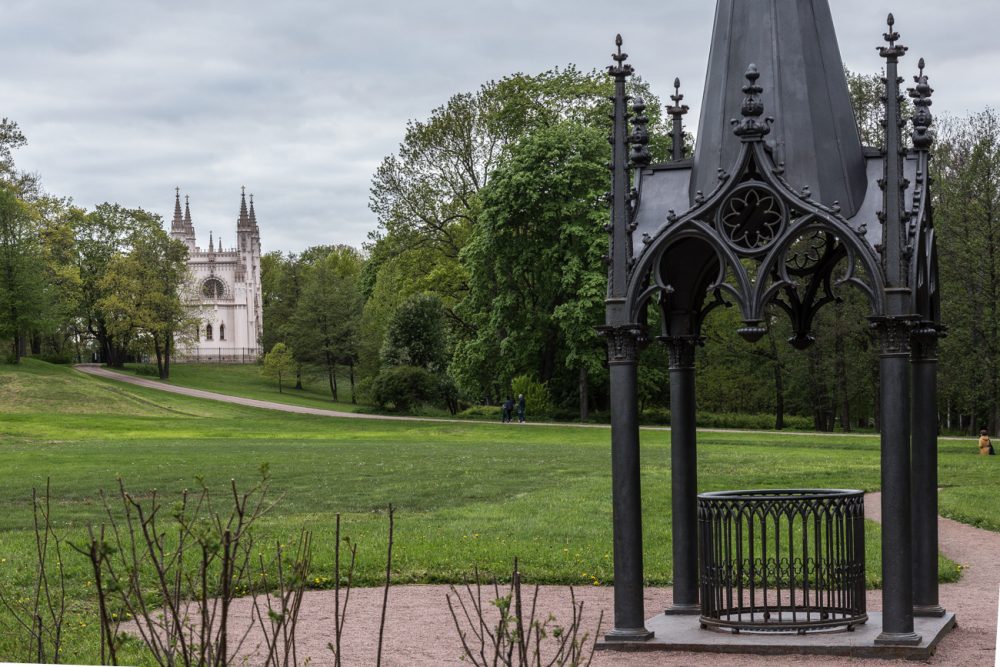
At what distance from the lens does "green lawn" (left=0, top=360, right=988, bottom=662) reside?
14.5m

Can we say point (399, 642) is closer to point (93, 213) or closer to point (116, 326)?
point (116, 326)

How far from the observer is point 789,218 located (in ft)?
31.0

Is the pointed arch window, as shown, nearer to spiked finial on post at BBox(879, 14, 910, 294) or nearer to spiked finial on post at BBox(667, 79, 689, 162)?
spiked finial on post at BBox(667, 79, 689, 162)

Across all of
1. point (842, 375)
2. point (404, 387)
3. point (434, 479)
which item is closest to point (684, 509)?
point (434, 479)

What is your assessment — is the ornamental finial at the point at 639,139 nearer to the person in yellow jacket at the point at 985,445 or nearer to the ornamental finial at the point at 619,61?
the ornamental finial at the point at 619,61

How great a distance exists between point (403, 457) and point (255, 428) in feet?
67.7

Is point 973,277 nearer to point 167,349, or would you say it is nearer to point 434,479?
point 434,479

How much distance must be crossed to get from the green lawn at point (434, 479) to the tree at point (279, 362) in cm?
3642

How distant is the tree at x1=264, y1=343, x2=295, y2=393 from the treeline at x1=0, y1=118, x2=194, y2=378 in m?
6.63

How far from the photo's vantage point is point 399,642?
9.85m

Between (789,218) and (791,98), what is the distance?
3.52 ft

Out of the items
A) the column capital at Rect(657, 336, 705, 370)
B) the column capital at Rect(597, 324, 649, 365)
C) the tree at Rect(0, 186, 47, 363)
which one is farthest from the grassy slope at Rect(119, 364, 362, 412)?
the column capital at Rect(597, 324, 649, 365)

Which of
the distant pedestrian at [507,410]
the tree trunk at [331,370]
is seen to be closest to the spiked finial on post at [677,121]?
the distant pedestrian at [507,410]

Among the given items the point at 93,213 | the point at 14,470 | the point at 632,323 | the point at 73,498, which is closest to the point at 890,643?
the point at 632,323
